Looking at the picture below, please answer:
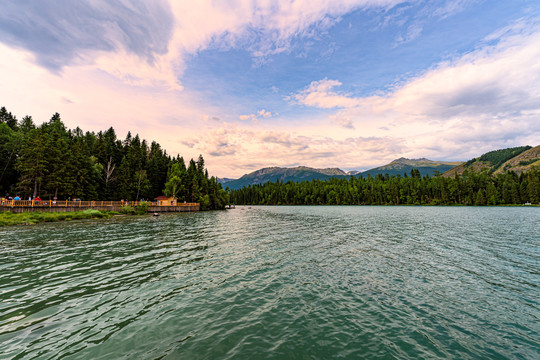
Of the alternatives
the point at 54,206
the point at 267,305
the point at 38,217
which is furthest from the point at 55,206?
the point at 267,305

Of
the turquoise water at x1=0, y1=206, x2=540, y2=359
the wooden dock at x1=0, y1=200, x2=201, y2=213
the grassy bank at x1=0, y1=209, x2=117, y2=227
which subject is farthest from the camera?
the wooden dock at x1=0, y1=200, x2=201, y2=213

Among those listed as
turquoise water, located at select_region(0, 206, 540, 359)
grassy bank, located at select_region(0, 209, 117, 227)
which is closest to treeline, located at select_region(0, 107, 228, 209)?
grassy bank, located at select_region(0, 209, 117, 227)

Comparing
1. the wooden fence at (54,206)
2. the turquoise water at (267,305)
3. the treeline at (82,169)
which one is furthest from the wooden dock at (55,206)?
the turquoise water at (267,305)

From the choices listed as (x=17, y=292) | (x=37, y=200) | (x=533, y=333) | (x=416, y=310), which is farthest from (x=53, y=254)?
(x=37, y=200)

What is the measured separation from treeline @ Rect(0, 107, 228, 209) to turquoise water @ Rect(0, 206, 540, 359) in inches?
2246

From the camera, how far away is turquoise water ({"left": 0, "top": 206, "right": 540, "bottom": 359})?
7.86 metres

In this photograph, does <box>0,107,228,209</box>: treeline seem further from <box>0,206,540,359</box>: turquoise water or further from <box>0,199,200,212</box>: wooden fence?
<box>0,206,540,359</box>: turquoise water

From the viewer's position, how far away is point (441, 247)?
24.6 meters

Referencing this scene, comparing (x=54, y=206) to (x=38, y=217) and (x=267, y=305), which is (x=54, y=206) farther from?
(x=267, y=305)

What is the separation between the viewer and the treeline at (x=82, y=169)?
204 ft

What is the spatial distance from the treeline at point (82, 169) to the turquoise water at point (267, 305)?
187ft

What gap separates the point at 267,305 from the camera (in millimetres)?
11156

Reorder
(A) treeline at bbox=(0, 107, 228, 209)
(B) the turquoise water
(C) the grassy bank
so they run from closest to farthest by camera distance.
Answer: (B) the turquoise water, (C) the grassy bank, (A) treeline at bbox=(0, 107, 228, 209)

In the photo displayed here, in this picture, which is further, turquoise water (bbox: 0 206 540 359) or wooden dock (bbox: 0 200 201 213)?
wooden dock (bbox: 0 200 201 213)
